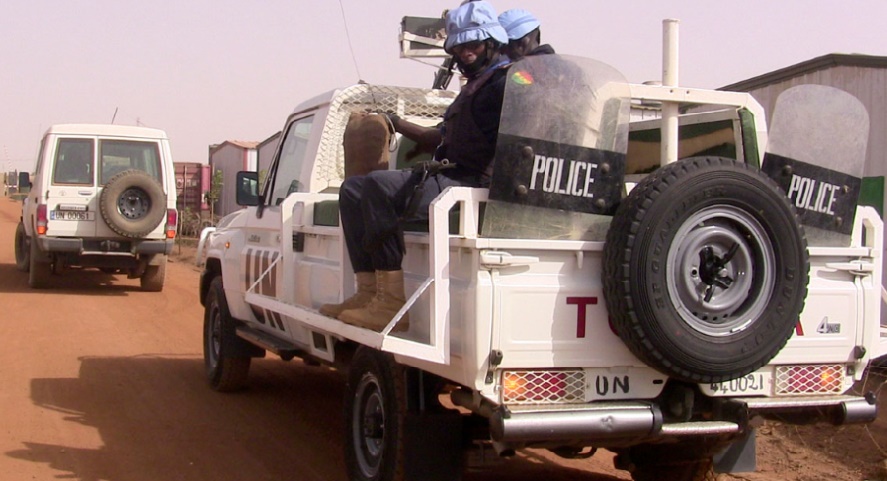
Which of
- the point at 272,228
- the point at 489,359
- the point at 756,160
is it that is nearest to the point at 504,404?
the point at 489,359

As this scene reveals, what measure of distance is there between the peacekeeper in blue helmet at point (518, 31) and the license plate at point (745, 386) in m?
2.12

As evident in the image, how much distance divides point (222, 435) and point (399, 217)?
2.75 m

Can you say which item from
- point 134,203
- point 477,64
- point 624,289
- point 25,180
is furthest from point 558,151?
point 25,180

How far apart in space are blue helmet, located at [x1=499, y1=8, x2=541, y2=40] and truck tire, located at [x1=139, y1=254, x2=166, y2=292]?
10969 millimetres

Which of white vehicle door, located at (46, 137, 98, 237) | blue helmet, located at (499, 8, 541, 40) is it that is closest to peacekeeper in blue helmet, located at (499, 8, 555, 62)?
blue helmet, located at (499, 8, 541, 40)

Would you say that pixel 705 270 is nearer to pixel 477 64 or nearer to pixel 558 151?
pixel 558 151

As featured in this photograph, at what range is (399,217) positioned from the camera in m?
4.65

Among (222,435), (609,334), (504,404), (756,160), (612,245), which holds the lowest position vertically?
(222,435)

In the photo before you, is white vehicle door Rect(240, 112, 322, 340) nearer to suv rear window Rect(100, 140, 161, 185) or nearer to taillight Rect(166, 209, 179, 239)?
taillight Rect(166, 209, 179, 239)

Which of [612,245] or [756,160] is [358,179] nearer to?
[612,245]

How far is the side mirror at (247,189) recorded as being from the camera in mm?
7133

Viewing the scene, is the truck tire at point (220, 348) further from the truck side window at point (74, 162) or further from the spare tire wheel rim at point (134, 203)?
the truck side window at point (74, 162)

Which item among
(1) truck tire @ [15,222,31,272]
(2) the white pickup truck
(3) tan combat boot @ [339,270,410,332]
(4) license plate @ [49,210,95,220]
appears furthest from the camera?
(1) truck tire @ [15,222,31,272]

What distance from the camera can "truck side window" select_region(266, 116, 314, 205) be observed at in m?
6.83
